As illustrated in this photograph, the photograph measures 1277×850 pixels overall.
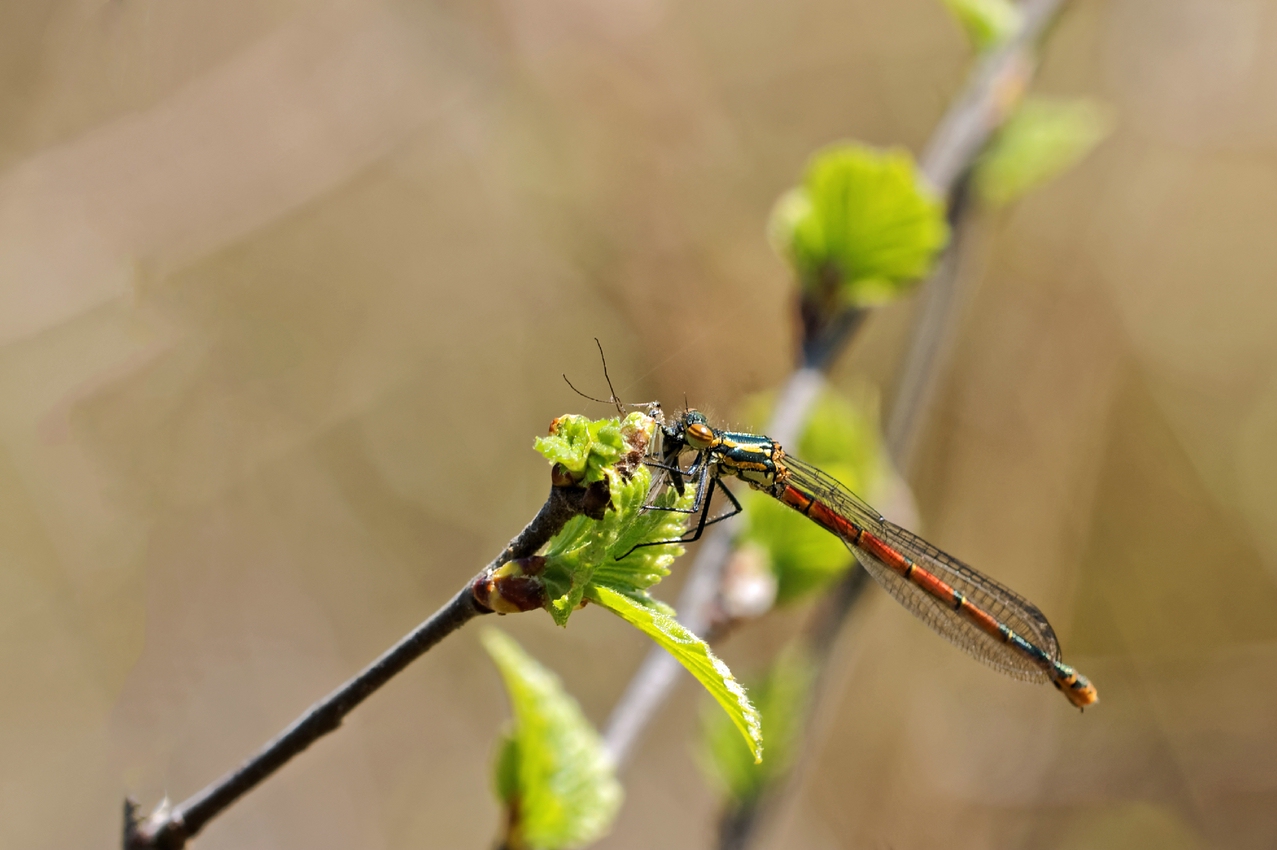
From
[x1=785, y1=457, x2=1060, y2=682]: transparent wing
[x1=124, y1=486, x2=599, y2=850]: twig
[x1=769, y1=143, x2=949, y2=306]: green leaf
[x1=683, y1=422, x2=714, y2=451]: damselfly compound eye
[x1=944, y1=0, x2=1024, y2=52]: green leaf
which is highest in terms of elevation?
[x1=944, y1=0, x2=1024, y2=52]: green leaf

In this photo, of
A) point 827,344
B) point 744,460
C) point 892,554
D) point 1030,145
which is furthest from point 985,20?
point 892,554

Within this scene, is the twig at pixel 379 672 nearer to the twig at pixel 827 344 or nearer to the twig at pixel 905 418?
the twig at pixel 827 344

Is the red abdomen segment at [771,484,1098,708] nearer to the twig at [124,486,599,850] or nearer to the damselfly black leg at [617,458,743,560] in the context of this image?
the damselfly black leg at [617,458,743,560]

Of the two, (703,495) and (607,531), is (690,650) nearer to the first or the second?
(607,531)

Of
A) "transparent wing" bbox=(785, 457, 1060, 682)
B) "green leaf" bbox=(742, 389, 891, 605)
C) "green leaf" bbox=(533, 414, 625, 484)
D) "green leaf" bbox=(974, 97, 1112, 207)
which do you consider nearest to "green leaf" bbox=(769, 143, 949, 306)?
"green leaf" bbox=(742, 389, 891, 605)

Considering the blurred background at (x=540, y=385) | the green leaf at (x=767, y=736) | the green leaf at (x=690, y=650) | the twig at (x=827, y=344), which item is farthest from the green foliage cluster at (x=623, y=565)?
the blurred background at (x=540, y=385)
